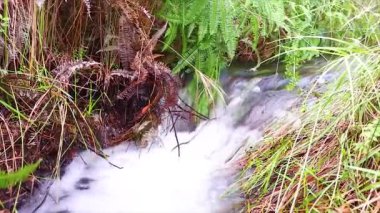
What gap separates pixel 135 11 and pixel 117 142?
2.60 ft

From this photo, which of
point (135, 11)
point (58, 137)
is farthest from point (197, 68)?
point (58, 137)

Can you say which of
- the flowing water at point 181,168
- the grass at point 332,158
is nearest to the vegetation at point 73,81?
the flowing water at point 181,168

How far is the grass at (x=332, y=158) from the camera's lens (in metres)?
1.93

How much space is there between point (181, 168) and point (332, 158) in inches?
39.9

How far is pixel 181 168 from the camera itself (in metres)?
2.83

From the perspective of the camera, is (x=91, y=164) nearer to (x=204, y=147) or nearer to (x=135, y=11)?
(x=204, y=147)

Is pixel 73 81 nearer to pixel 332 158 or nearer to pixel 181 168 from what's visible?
pixel 181 168

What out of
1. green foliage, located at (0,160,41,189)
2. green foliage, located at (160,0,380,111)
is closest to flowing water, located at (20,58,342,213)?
green foliage, located at (160,0,380,111)

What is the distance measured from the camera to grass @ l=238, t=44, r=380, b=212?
1.93m

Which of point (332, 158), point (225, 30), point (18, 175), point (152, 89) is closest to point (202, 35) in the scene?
point (225, 30)

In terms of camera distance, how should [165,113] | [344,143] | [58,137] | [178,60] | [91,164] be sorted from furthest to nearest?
[178,60], [165,113], [91,164], [58,137], [344,143]

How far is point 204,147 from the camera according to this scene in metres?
2.98

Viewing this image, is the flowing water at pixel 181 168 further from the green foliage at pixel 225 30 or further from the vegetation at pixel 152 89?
the green foliage at pixel 225 30

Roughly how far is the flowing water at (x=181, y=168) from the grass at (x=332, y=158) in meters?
0.16
